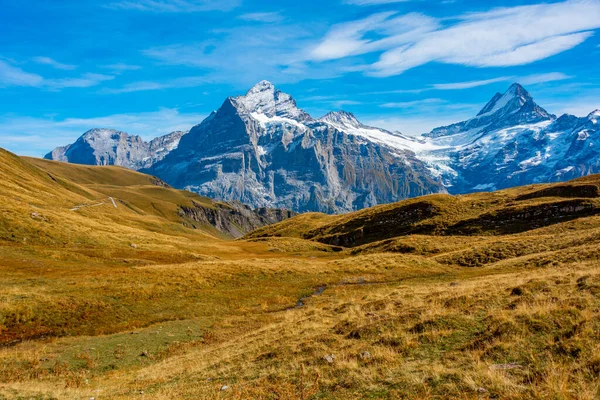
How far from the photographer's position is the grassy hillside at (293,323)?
13.0 metres

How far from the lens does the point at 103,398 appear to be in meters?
15.1

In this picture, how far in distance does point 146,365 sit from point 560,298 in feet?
77.4

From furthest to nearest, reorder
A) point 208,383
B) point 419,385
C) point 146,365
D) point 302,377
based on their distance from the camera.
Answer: point 146,365, point 208,383, point 302,377, point 419,385

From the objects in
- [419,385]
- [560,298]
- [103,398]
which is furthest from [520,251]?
[103,398]

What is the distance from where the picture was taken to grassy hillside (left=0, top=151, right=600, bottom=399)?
42.7ft

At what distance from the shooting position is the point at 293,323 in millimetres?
26672

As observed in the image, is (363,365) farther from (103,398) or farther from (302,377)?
(103,398)

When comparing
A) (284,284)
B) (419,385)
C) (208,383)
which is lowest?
(284,284)

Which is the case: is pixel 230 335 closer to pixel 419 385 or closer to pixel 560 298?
pixel 419 385

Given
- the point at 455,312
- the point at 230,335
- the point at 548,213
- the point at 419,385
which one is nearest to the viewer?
the point at 419,385

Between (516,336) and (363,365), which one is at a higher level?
(516,336)

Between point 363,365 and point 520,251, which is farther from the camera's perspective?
point 520,251

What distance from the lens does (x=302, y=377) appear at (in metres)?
→ 14.8

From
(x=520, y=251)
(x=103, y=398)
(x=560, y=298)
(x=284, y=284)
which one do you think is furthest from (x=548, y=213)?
(x=103, y=398)
